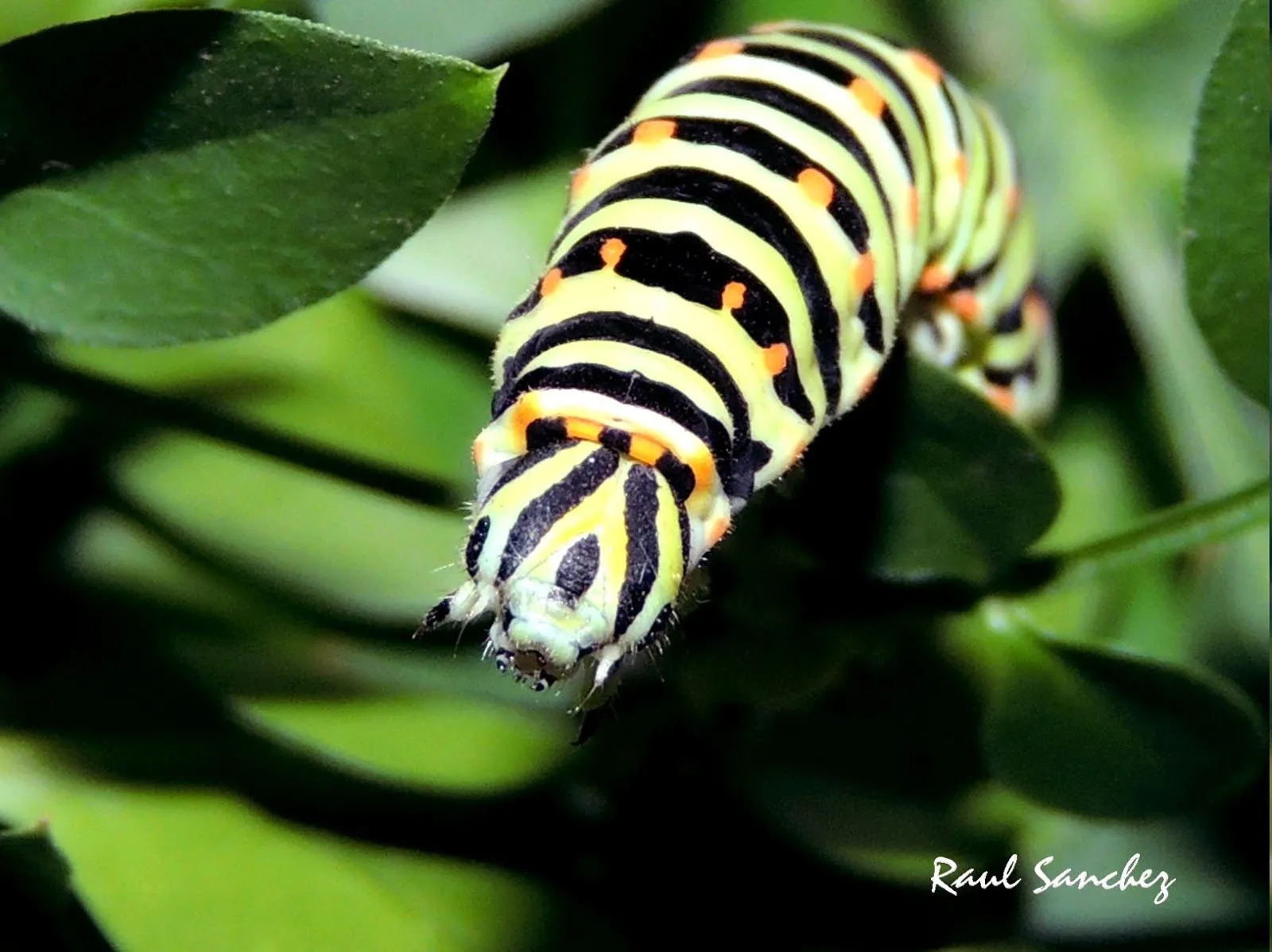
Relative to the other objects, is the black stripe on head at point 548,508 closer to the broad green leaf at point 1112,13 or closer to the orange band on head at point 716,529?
the orange band on head at point 716,529

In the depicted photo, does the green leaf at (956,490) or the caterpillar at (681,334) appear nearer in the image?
the caterpillar at (681,334)

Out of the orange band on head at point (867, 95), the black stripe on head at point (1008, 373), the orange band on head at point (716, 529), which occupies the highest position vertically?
the orange band on head at point (867, 95)

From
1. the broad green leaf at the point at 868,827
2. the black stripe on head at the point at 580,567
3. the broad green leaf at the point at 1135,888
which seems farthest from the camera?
the broad green leaf at the point at 1135,888

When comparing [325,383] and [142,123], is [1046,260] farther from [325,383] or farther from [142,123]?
[142,123]

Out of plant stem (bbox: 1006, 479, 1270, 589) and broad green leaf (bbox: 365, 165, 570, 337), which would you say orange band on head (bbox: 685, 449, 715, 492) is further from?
broad green leaf (bbox: 365, 165, 570, 337)

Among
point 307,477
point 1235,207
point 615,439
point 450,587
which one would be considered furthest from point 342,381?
point 1235,207

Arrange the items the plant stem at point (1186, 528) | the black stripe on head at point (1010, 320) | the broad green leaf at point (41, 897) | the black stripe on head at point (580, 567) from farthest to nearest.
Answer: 1. the black stripe on head at point (1010, 320)
2. the plant stem at point (1186, 528)
3. the broad green leaf at point (41, 897)
4. the black stripe on head at point (580, 567)

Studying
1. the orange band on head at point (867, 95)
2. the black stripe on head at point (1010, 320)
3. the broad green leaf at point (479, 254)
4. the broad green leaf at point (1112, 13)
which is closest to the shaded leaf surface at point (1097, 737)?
the orange band on head at point (867, 95)

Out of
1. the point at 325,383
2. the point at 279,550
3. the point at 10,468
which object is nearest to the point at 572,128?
the point at 325,383
